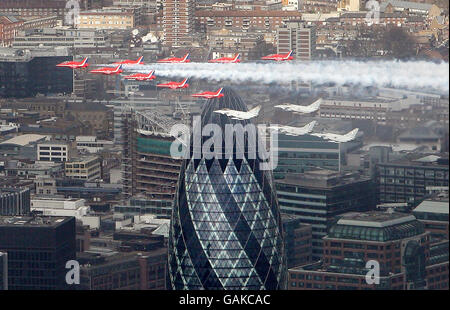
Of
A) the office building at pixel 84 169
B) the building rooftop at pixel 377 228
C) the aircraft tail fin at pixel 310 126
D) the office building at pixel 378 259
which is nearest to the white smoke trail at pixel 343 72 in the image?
the building rooftop at pixel 377 228

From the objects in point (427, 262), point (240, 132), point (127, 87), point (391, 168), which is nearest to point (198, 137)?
point (240, 132)

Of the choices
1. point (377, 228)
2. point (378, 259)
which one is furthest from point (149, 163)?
point (378, 259)

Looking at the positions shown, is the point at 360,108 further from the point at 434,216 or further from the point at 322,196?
the point at 434,216

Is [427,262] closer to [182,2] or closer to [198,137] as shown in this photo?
[198,137]

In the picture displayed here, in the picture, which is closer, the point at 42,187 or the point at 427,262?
the point at 427,262

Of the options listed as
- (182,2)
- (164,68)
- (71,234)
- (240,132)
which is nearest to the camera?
(240,132)

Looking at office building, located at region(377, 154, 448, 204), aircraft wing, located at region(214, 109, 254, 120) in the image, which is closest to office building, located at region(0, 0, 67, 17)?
office building, located at region(377, 154, 448, 204)
